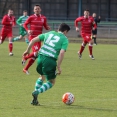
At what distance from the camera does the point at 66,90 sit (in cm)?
1269

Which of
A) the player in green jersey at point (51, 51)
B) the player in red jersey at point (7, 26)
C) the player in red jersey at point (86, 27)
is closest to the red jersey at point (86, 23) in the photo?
the player in red jersey at point (86, 27)

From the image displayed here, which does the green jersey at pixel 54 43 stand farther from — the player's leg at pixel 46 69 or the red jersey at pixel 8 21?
the red jersey at pixel 8 21

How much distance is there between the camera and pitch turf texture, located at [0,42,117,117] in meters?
9.73

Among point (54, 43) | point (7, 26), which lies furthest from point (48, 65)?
point (7, 26)

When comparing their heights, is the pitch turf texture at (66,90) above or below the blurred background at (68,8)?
above

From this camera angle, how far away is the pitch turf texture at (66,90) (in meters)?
9.73

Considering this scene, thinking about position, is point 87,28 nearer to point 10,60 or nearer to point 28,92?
point 10,60

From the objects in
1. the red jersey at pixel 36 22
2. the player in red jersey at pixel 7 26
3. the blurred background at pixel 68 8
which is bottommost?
the blurred background at pixel 68 8

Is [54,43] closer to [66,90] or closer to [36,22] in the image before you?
[66,90]

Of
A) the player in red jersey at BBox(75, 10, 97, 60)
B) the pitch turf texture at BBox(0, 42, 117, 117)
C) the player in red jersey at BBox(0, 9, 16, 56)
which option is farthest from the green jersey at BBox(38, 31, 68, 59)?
the player in red jersey at BBox(0, 9, 16, 56)

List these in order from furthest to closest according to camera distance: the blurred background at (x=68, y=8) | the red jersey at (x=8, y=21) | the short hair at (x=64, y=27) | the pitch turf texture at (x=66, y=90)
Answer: the blurred background at (x=68, y=8) → the red jersey at (x=8, y=21) → the short hair at (x=64, y=27) → the pitch turf texture at (x=66, y=90)

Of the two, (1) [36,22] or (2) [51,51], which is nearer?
(2) [51,51]

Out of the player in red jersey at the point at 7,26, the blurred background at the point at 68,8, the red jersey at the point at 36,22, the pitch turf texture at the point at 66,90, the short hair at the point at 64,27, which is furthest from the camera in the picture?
the blurred background at the point at 68,8

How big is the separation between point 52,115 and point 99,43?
28948 millimetres
